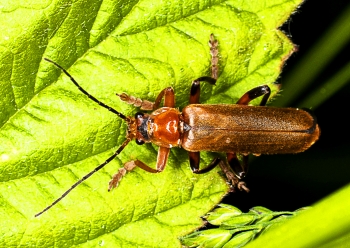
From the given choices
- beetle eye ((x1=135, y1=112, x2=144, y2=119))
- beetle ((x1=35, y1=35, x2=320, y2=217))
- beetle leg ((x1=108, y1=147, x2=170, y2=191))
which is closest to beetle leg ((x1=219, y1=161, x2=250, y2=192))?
beetle ((x1=35, y1=35, x2=320, y2=217))

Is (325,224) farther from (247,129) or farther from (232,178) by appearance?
(247,129)

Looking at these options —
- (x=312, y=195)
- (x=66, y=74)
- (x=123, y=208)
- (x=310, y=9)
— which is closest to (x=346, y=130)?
(x=312, y=195)

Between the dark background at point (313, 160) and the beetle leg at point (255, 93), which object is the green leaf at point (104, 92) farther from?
the dark background at point (313, 160)

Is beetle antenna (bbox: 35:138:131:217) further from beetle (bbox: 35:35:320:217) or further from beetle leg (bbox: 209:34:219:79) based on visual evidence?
beetle leg (bbox: 209:34:219:79)

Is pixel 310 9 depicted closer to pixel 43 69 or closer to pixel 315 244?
pixel 43 69

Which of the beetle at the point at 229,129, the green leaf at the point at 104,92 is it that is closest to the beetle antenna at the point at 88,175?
the green leaf at the point at 104,92

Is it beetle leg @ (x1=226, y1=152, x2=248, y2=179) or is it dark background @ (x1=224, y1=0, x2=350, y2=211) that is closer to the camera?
beetle leg @ (x1=226, y1=152, x2=248, y2=179)
